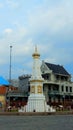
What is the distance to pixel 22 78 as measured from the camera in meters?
80.3

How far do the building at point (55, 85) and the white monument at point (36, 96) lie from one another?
21681 millimetres

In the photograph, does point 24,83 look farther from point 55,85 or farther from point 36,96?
point 36,96

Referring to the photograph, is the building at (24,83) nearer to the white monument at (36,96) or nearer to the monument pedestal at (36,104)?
the white monument at (36,96)

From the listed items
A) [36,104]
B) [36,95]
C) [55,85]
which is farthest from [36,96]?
[55,85]

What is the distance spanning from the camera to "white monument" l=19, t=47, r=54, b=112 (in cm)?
5053

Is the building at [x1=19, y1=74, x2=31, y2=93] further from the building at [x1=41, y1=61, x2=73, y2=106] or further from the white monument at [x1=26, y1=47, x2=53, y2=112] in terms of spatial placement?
the white monument at [x1=26, y1=47, x2=53, y2=112]

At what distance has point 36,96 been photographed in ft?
166

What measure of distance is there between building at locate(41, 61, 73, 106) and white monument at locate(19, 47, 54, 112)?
21.7m

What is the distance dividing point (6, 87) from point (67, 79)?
15784mm

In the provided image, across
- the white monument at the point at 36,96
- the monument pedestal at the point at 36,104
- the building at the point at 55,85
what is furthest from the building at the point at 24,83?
the monument pedestal at the point at 36,104

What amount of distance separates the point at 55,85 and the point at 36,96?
2634cm

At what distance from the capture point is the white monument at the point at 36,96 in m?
50.5

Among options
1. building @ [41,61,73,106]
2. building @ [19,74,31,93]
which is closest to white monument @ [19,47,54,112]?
building @ [41,61,73,106]

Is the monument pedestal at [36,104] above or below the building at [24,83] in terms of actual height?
below
